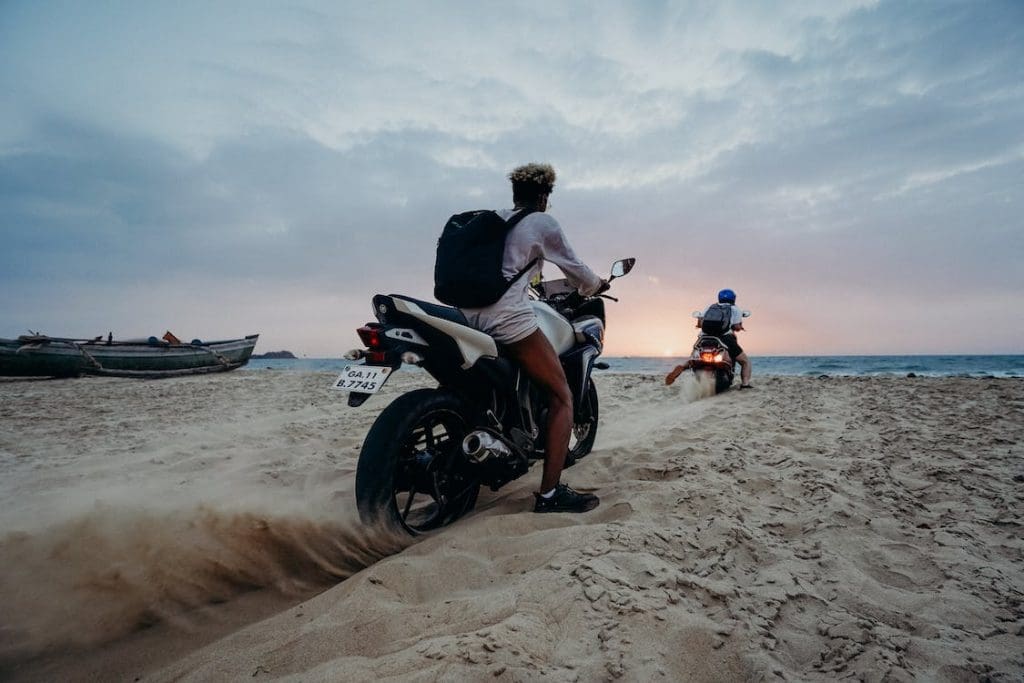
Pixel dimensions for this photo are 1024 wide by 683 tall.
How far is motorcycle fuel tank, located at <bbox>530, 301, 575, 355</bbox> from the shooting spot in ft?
11.4

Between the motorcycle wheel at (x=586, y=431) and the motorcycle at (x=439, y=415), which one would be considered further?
A: the motorcycle wheel at (x=586, y=431)

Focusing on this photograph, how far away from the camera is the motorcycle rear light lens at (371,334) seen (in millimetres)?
2631

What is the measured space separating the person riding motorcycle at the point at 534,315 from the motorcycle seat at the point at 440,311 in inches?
3.1

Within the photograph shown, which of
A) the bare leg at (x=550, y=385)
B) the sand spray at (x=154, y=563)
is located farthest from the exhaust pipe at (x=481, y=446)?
the sand spray at (x=154, y=563)

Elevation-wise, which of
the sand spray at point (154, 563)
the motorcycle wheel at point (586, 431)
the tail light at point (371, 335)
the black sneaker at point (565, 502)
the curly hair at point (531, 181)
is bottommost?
the sand spray at point (154, 563)

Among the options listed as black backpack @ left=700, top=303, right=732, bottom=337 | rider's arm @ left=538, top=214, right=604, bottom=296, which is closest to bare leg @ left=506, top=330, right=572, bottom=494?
rider's arm @ left=538, top=214, right=604, bottom=296

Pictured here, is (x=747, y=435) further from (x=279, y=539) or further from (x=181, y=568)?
(x=181, y=568)

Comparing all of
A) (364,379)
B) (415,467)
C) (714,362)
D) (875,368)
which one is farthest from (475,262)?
(875,368)

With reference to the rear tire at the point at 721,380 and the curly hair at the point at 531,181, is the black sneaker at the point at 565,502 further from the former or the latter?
the rear tire at the point at 721,380

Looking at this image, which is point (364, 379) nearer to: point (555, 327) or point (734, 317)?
point (555, 327)

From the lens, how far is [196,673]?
63.8 inches

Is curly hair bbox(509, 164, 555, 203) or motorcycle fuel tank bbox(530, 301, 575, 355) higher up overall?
curly hair bbox(509, 164, 555, 203)

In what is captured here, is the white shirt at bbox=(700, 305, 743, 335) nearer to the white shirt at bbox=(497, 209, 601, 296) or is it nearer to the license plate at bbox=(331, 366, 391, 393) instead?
the white shirt at bbox=(497, 209, 601, 296)

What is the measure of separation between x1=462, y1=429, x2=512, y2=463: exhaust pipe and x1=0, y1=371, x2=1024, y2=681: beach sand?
346 millimetres
